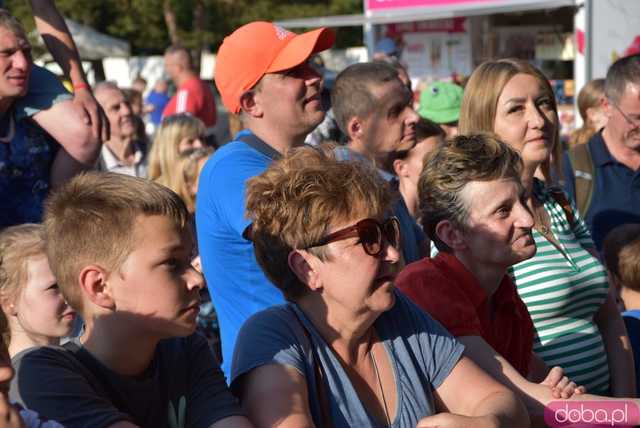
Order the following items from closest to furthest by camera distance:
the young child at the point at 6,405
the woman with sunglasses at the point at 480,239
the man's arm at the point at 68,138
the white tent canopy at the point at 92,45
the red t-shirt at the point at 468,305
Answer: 1. the young child at the point at 6,405
2. the red t-shirt at the point at 468,305
3. the woman with sunglasses at the point at 480,239
4. the man's arm at the point at 68,138
5. the white tent canopy at the point at 92,45

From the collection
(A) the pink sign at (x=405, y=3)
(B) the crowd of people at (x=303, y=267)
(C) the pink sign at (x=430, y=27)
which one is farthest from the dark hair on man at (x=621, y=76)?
(C) the pink sign at (x=430, y=27)

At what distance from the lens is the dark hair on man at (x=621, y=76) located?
5691 millimetres

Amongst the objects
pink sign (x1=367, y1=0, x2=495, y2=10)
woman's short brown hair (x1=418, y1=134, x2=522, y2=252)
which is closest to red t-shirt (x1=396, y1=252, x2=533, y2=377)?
woman's short brown hair (x1=418, y1=134, x2=522, y2=252)

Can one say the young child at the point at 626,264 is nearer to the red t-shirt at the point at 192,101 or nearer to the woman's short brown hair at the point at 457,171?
the woman's short brown hair at the point at 457,171

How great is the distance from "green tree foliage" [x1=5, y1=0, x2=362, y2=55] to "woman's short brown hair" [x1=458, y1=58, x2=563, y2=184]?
97.0 feet

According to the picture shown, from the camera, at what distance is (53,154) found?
401 centimetres

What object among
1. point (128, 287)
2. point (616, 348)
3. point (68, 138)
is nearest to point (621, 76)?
point (616, 348)

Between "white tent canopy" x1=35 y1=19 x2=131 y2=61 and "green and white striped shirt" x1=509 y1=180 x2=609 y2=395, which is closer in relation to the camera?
"green and white striped shirt" x1=509 y1=180 x2=609 y2=395

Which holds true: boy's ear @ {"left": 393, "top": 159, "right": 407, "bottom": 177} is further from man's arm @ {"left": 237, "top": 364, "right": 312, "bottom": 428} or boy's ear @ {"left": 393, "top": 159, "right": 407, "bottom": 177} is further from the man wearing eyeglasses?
man's arm @ {"left": 237, "top": 364, "right": 312, "bottom": 428}

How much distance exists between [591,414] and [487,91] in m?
1.77

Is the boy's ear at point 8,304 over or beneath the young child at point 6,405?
beneath

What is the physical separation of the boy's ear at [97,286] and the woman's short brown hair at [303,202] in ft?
1.74

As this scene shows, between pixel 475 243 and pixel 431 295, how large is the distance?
0.93ft

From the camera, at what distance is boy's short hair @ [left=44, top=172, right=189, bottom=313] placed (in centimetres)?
252
